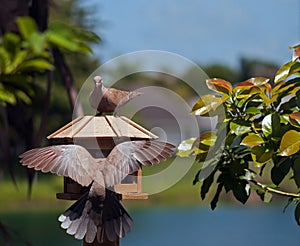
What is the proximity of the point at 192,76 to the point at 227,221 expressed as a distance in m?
12.0

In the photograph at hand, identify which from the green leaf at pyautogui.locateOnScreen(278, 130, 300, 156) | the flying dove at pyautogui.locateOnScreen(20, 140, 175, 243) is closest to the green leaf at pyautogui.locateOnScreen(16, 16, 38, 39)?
the flying dove at pyautogui.locateOnScreen(20, 140, 175, 243)

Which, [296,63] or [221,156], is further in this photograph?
[221,156]

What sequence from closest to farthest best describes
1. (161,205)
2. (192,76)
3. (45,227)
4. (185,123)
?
(192,76) < (185,123) < (45,227) < (161,205)

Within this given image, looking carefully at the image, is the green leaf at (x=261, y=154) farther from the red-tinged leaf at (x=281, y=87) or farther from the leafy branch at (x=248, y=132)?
the red-tinged leaf at (x=281, y=87)

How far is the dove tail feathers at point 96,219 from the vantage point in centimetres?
148

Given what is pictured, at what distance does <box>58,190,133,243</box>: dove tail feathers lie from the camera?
1.48m

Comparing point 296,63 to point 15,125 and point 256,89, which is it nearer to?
point 256,89

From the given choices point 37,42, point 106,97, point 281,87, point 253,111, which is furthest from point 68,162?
point 37,42

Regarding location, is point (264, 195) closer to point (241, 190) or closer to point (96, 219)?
point (241, 190)

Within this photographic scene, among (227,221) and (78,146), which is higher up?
(78,146)

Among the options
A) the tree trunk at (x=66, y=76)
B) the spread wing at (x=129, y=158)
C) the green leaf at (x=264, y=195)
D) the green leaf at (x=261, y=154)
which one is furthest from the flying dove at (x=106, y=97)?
the tree trunk at (x=66, y=76)

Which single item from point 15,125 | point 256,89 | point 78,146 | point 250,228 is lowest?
point 250,228

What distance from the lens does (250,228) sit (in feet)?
38.9

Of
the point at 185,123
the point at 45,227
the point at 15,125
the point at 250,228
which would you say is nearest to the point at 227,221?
the point at 250,228
